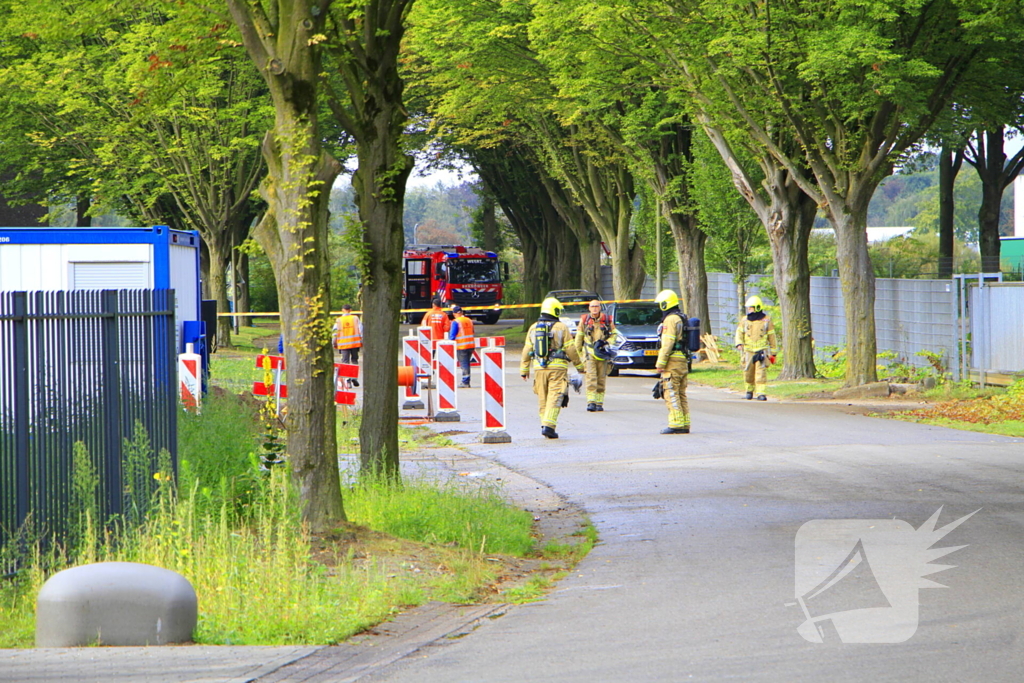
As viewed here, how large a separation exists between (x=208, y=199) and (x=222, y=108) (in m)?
3.37

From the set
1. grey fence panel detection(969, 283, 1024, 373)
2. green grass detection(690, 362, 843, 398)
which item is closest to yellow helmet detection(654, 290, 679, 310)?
green grass detection(690, 362, 843, 398)

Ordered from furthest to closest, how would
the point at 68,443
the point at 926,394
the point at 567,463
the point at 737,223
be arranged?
1. the point at 737,223
2. the point at 926,394
3. the point at 567,463
4. the point at 68,443

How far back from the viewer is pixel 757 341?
21.6 meters

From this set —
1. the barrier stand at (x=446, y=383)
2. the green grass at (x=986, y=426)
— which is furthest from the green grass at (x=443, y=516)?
the green grass at (x=986, y=426)

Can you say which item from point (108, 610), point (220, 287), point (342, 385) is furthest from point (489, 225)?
point (108, 610)

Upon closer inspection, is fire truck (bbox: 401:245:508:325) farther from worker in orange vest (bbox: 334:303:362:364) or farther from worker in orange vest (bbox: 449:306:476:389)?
worker in orange vest (bbox: 449:306:476:389)

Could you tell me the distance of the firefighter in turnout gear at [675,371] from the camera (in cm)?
1605

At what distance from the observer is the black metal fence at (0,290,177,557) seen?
24.7 feet

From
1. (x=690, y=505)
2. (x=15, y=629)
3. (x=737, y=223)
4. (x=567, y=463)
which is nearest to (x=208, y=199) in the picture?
(x=737, y=223)

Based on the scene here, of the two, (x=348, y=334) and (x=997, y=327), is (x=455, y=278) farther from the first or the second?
(x=997, y=327)

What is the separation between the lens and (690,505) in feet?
34.5

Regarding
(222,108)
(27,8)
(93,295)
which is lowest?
(93,295)

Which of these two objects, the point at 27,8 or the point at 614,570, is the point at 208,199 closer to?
the point at 27,8

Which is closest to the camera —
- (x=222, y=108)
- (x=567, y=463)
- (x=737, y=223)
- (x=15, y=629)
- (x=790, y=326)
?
(x=15, y=629)
